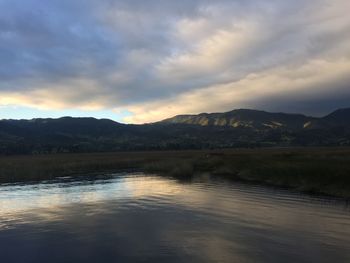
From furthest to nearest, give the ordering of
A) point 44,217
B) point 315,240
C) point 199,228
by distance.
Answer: point 44,217 < point 199,228 < point 315,240

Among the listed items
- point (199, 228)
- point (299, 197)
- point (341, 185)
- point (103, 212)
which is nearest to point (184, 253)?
point (199, 228)

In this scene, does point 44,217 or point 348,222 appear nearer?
point 348,222

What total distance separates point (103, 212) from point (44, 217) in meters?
3.61

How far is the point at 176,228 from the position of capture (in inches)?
918

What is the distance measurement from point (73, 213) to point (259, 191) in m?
16.8

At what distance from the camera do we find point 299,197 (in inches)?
1351

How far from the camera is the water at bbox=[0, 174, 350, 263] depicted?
1803 cm

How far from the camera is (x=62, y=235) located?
2216cm

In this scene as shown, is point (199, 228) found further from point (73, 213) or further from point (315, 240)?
point (73, 213)

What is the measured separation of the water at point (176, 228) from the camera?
710 inches

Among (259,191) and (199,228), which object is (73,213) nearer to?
(199,228)

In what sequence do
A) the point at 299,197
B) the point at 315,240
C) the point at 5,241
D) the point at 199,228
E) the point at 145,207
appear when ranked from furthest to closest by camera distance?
the point at 299,197 < the point at 145,207 < the point at 199,228 < the point at 5,241 < the point at 315,240

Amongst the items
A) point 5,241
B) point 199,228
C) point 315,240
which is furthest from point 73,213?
point 315,240

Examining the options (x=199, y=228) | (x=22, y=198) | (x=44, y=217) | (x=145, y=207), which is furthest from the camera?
(x=22, y=198)
